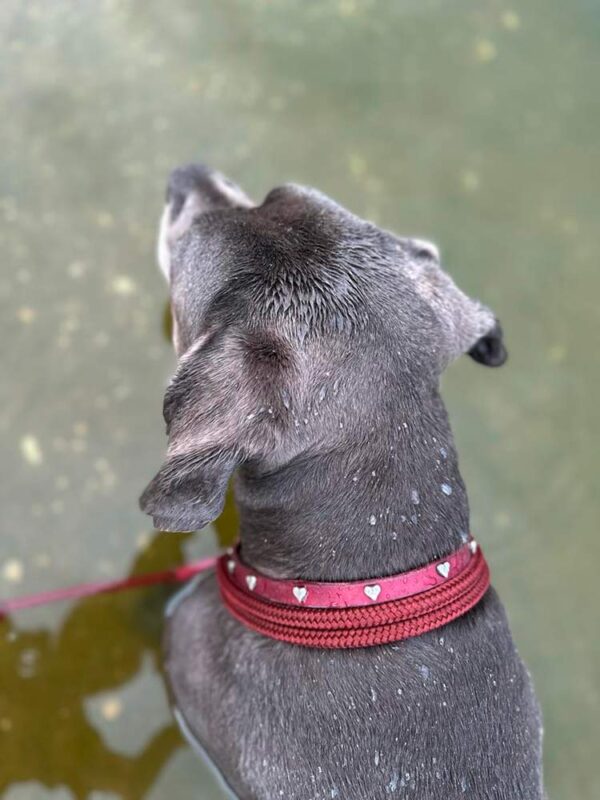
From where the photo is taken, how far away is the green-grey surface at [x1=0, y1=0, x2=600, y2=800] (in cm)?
239

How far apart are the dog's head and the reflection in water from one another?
1.19 m

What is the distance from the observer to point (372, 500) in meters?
1.45

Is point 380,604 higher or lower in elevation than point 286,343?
lower

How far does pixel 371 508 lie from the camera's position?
1449 millimetres

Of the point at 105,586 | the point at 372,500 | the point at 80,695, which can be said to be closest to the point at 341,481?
the point at 372,500

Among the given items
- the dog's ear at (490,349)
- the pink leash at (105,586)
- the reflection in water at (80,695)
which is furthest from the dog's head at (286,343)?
the reflection in water at (80,695)

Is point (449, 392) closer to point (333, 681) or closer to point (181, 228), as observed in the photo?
point (181, 228)

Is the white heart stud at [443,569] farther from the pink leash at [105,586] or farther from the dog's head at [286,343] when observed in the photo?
the pink leash at [105,586]

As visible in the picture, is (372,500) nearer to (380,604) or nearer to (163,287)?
(380,604)

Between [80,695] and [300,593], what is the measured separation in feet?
4.00

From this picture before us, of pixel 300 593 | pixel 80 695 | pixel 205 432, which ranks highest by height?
pixel 205 432

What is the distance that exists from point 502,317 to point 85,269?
1573mm

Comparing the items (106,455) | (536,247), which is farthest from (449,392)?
(106,455)

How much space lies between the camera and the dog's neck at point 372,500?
4.72 feet
